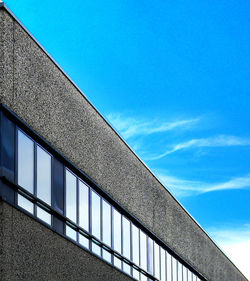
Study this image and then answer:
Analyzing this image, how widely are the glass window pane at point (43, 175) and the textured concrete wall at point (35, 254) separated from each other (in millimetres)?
1070

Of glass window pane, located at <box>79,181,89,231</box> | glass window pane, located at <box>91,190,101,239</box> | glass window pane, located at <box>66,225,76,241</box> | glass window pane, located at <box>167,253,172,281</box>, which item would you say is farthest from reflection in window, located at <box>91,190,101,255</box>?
glass window pane, located at <box>167,253,172,281</box>

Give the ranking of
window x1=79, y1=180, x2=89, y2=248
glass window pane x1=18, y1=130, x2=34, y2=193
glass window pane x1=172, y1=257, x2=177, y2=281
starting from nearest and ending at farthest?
glass window pane x1=18, y1=130, x2=34, y2=193 < window x1=79, y1=180, x2=89, y2=248 < glass window pane x1=172, y1=257, x2=177, y2=281

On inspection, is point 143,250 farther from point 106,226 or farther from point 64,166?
point 64,166

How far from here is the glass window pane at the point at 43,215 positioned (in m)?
17.7

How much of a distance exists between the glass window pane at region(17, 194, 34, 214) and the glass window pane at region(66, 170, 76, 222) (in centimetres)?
276

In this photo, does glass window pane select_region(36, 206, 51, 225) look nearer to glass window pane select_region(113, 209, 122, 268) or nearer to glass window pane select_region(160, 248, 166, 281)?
glass window pane select_region(113, 209, 122, 268)

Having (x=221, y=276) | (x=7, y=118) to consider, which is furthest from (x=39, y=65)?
(x=221, y=276)

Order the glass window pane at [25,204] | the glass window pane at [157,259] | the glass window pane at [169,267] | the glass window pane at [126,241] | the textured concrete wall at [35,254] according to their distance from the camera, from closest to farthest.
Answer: the textured concrete wall at [35,254] < the glass window pane at [25,204] < the glass window pane at [126,241] < the glass window pane at [157,259] < the glass window pane at [169,267]

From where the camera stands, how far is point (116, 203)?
24562mm

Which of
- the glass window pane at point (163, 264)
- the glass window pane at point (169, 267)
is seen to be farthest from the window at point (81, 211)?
the glass window pane at point (169, 267)

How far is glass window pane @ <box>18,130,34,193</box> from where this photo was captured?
17.2 metres

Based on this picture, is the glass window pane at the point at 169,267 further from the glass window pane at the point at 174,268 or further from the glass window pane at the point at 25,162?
the glass window pane at the point at 25,162

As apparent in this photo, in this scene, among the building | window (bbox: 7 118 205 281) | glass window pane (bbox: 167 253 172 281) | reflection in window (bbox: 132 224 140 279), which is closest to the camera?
the building

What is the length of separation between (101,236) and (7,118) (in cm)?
794
